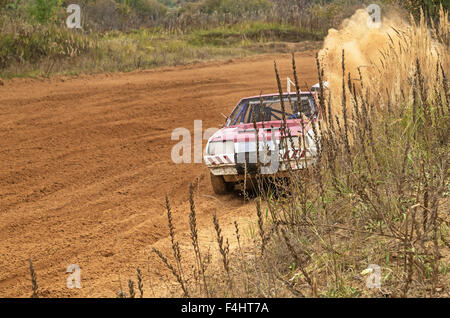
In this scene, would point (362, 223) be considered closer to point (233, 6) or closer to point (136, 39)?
point (136, 39)

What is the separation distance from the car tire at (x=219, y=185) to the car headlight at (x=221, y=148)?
1.62 ft

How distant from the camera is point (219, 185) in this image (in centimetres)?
845

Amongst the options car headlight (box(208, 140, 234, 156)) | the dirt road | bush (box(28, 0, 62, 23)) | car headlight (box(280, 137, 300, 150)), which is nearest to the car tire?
the dirt road

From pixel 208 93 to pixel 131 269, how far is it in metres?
10.6

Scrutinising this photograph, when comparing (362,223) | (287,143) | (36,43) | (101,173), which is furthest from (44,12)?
(362,223)

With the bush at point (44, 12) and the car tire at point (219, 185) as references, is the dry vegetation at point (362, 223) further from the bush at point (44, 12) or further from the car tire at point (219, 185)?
the bush at point (44, 12)

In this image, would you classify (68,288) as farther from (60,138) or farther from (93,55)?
(93,55)

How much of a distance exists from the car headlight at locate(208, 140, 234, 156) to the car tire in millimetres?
493

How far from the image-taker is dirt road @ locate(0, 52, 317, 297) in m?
6.39

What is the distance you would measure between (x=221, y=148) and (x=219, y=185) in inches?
28.3

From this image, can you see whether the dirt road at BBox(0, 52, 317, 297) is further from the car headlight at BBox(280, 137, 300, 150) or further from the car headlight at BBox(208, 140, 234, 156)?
the car headlight at BBox(280, 137, 300, 150)

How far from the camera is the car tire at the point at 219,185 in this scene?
834cm

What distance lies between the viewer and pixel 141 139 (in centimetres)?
1216

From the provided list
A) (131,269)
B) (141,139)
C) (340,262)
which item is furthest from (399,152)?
(141,139)
